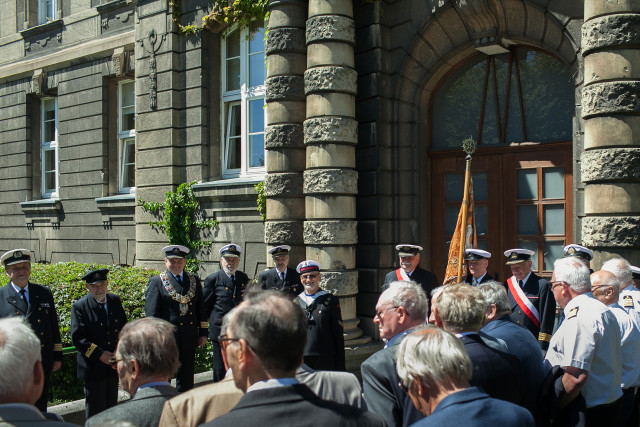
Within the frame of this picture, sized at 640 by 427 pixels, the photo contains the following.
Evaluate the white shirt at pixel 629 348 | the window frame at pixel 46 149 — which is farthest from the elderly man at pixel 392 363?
the window frame at pixel 46 149

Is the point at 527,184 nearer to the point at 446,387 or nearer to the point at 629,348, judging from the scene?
the point at 629,348

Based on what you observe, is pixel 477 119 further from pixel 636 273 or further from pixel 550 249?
pixel 636 273

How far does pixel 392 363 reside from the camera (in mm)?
3457

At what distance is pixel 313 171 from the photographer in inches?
387

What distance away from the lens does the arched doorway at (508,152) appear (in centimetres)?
930

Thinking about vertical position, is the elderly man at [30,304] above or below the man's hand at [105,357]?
above

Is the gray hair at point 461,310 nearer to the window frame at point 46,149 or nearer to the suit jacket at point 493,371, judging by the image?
the suit jacket at point 493,371

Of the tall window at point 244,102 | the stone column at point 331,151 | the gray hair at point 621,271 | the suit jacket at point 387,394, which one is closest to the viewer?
the suit jacket at point 387,394

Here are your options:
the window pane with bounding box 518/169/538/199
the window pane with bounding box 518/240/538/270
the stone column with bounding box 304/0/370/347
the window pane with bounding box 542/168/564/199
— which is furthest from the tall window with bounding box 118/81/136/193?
the window pane with bounding box 542/168/564/199

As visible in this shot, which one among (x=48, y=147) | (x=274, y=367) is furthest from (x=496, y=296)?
(x=48, y=147)

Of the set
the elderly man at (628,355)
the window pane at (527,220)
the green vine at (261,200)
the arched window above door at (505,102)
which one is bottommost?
the elderly man at (628,355)

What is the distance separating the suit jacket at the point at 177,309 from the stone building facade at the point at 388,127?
8.08ft

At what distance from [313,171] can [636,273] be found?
15.9 ft

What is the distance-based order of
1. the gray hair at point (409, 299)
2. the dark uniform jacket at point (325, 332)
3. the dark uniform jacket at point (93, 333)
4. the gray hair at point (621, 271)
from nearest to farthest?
the gray hair at point (409, 299) < the gray hair at point (621, 271) < the dark uniform jacket at point (93, 333) < the dark uniform jacket at point (325, 332)
